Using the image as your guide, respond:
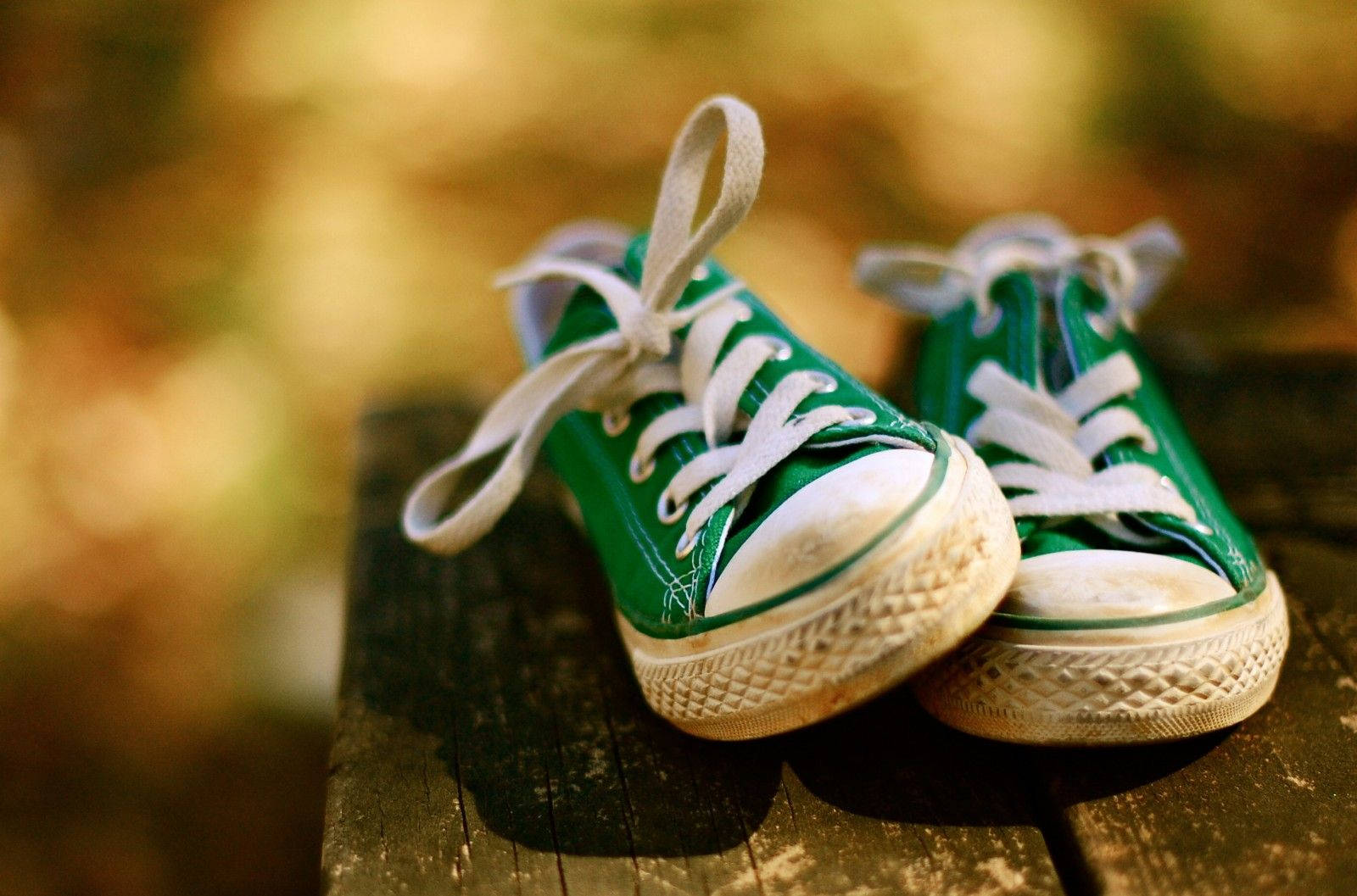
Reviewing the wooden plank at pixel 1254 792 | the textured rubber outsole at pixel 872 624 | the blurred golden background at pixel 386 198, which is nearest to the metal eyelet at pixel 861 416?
the textured rubber outsole at pixel 872 624

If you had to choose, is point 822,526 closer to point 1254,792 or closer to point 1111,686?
point 1111,686

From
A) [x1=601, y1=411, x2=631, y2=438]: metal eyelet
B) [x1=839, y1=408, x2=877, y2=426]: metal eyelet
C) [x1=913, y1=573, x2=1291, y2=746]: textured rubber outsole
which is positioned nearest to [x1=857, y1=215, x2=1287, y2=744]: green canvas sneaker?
[x1=913, y1=573, x2=1291, y2=746]: textured rubber outsole

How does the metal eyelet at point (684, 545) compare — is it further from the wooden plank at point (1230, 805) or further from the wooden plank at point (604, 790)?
the wooden plank at point (1230, 805)

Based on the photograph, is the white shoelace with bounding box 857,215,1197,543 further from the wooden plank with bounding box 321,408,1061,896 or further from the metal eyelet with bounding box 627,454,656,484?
the metal eyelet with bounding box 627,454,656,484

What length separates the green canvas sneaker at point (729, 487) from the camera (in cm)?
96

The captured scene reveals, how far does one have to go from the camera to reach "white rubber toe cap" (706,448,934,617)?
0.96 metres

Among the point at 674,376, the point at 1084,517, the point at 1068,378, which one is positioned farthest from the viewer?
the point at 1068,378

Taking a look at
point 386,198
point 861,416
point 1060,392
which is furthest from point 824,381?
point 386,198

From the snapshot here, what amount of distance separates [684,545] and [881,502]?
0.25 m

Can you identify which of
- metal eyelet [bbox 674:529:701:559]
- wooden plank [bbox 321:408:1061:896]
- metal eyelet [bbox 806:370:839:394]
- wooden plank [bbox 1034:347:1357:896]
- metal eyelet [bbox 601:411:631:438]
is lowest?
wooden plank [bbox 321:408:1061:896]

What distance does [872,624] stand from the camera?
94 centimetres

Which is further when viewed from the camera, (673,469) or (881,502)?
(673,469)

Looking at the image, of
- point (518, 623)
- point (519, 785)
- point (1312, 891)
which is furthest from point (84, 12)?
point (1312, 891)

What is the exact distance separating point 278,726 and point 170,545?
2.14 ft
